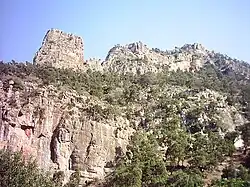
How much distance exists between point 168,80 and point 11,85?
2252cm

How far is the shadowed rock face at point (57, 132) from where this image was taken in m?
20.7

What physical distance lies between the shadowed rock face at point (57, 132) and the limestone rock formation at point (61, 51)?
1018 cm

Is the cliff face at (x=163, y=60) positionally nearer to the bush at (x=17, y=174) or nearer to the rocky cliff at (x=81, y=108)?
the rocky cliff at (x=81, y=108)

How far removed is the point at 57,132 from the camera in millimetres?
22422

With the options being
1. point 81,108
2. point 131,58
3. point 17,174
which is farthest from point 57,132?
point 131,58

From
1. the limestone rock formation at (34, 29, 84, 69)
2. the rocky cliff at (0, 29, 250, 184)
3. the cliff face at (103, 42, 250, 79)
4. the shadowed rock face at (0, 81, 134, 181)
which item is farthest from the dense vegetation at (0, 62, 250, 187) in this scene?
the cliff face at (103, 42, 250, 79)

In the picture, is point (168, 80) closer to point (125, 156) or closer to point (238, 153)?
point (238, 153)

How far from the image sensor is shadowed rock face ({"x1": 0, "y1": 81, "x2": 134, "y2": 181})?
2070cm

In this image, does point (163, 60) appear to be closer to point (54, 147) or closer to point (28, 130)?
point (54, 147)

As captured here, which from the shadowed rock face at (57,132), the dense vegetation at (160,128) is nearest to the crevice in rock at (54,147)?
the shadowed rock face at (57,132)

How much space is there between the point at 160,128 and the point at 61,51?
12538 mm

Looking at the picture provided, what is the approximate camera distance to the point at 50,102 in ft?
75.3

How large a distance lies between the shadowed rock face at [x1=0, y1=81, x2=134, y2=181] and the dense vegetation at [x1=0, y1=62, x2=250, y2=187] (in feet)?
2.87

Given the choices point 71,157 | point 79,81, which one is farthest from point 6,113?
point 79,81
